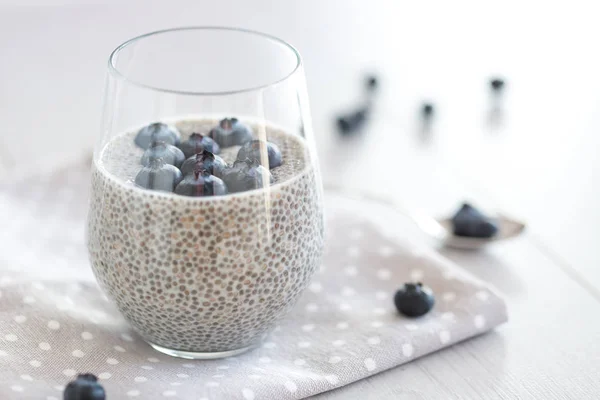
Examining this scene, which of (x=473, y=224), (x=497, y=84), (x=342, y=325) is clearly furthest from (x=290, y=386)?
(x=497, y=84)

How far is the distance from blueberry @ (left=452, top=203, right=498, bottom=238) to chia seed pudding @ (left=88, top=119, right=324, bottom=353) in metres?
0.33

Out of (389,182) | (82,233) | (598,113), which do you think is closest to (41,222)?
(82,233)

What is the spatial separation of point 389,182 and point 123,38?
0.76 metres

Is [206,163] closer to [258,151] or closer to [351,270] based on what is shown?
[258,151]

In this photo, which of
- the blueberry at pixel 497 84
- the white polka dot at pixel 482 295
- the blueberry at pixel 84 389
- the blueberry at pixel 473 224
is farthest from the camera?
the blueberry at pixel 497 84

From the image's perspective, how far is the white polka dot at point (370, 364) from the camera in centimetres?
88

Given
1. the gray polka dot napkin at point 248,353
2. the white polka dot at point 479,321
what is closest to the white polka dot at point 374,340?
the gray polka dot napkin at point 248,353

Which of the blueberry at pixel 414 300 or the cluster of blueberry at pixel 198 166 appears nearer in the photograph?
the cluster of blueberry at pixel 198 166

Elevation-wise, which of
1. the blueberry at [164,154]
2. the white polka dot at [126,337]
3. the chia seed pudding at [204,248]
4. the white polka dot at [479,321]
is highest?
the blueberry at [164,154]

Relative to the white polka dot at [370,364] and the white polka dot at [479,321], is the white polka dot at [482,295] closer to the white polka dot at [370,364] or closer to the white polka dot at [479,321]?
Answer: the white polka dot at [479,321]

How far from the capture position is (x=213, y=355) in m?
0.89

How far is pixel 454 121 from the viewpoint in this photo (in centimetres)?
156

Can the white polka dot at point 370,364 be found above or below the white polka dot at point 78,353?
above

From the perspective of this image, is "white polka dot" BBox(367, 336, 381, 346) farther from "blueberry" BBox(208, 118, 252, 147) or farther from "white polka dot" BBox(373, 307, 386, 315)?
"blueberry" BBox(208, 118, 252, 147)
